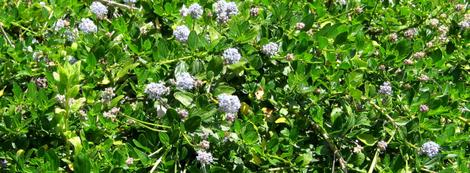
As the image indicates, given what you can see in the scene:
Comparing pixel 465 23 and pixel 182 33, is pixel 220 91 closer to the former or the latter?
pixel 182 33

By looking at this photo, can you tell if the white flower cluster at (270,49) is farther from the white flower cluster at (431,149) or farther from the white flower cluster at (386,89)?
the white flower cluster at (431,149)

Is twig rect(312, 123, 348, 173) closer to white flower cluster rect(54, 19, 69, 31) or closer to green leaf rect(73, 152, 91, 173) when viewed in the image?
green leaf rect(73, 152, 91, 173)

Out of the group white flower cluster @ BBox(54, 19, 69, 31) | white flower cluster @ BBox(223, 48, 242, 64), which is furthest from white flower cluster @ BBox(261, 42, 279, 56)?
white flower cluster @ BBox(54, 19, 69, 31)

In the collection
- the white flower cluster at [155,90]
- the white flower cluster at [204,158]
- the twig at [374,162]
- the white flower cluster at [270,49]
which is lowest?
the twig at [374,162]

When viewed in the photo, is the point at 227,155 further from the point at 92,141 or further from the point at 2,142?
the point at 2,142

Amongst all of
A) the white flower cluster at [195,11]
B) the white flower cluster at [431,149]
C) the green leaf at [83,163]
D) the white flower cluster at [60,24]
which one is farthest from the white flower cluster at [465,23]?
the green leaf at [83,163]

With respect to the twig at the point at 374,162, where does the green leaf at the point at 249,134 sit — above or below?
above

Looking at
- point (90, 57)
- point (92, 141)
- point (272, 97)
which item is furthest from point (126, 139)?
point (272, 97)
